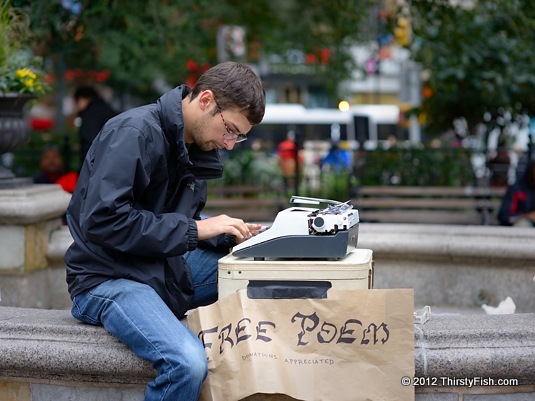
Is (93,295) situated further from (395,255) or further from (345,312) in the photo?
(395,255)

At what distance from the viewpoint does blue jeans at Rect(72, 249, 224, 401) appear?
126 inches

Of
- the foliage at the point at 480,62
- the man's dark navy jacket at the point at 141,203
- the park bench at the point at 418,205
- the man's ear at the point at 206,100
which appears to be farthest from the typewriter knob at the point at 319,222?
the foliage at the point at 480,62

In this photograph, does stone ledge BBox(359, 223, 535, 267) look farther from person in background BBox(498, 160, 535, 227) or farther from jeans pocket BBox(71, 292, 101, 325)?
person in background BBox(498, 160, 535, 227)

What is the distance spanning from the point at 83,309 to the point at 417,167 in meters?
8.47

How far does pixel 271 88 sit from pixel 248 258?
46.7 metres

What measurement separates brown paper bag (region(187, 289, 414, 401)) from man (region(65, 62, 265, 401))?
0.13m

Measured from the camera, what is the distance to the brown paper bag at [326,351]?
10.8ft

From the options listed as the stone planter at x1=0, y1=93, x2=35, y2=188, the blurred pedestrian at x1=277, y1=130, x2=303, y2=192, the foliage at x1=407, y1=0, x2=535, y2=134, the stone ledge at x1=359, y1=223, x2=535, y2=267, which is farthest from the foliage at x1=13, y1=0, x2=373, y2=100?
the stone ledge at x1=359, y1=223, x2=535, y2=267

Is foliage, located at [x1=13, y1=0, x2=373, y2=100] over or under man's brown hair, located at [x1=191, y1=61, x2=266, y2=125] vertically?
under

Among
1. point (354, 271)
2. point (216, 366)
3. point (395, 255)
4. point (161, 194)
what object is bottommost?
point (395, 255)

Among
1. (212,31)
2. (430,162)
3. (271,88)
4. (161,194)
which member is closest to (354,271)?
(161,194)

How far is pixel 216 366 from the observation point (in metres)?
3.31

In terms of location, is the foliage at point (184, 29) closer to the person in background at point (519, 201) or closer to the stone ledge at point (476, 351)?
the person in background at point (519, 201)

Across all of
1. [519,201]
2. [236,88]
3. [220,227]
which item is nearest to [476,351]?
[220,227]
